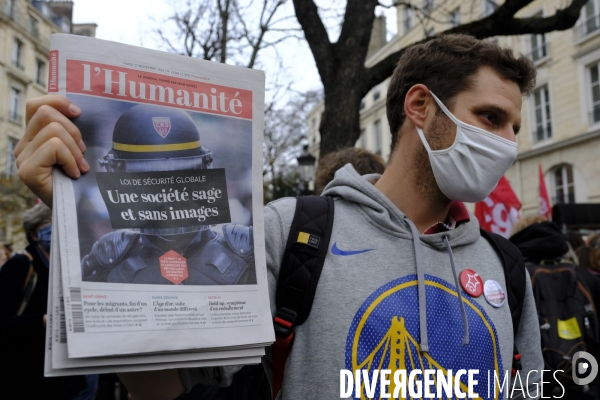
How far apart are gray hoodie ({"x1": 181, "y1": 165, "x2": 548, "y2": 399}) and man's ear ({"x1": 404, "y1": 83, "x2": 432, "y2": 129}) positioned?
0.31 meters

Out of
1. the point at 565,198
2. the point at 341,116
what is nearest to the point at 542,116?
the point at 565,198

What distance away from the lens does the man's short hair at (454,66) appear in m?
1.72

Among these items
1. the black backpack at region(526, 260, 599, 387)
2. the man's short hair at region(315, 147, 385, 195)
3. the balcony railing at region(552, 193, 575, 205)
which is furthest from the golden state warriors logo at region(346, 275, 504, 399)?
the balcony railing at region(552, 193, 575, 205)

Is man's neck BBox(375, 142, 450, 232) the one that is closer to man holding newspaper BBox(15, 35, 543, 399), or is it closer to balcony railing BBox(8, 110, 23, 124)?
man holding newspaper BBox(15, 35, 543, 399)

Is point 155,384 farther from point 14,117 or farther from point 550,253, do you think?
point 14,117

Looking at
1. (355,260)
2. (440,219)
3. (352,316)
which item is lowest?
(352,316)

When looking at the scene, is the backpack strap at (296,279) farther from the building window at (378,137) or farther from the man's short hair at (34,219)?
the building window at (378,137)

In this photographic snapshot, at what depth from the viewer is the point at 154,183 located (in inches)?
44.8

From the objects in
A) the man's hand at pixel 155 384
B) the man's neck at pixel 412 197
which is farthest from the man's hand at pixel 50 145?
the man's neck at pixel 412 197

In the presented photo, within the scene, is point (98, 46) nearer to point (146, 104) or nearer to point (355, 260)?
point (146, 104)

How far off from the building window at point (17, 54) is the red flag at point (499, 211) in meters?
32.0

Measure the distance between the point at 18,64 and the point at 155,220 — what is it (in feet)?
115

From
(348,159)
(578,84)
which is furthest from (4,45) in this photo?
(348,159)

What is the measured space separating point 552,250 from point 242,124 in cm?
342
